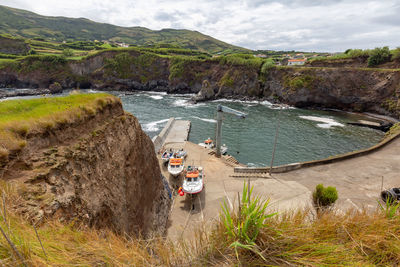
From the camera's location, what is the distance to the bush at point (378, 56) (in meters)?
62.3

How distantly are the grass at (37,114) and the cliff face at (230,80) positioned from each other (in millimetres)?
62953

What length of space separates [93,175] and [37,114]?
315 cm

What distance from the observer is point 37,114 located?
7.27 meters

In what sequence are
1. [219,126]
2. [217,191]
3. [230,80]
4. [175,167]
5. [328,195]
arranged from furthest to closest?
[230,80] → [219,126] → [175,167] → [217,191] → [328,195]

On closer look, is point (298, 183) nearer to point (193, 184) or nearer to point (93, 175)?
point (193, 184)

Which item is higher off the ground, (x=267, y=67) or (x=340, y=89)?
(x=267, y=67)

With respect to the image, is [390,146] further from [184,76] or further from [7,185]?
[184,76]

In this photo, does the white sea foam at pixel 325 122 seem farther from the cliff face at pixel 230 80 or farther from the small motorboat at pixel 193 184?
the small motorboat at pixel 193 184

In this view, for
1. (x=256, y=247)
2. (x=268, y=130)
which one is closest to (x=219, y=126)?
(x=268, y=130)

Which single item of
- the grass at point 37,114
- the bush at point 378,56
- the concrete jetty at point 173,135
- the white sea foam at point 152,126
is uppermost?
the bush at point 378,56

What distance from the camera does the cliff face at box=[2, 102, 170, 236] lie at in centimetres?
545

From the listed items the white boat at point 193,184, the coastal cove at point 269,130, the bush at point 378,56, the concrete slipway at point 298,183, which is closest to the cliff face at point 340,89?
the coastal cove at point 269,130

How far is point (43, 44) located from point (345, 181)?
16580 centimetres

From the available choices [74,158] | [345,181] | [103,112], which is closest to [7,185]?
[74,158]
